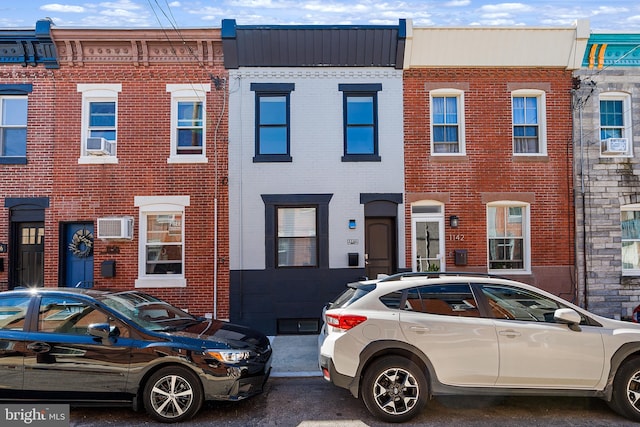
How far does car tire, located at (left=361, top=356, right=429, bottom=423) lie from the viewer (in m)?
4.77

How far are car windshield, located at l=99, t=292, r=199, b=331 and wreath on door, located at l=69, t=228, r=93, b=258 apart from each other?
4401 millimetres

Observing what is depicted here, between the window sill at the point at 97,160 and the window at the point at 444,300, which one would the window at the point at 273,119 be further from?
the window at the point at 444,300

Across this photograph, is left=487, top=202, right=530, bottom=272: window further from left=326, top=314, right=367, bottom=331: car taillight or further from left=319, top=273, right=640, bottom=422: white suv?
left=326, top=314, right=367, bottom=331: car taillight

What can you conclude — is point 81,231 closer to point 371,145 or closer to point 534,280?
point 371,145

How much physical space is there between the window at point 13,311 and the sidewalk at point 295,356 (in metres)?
3.53

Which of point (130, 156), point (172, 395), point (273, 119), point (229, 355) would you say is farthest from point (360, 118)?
point (172, 395)

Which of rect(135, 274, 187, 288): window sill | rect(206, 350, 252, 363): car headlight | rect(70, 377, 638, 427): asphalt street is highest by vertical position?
rect(135, 274, 187, 288): window sill

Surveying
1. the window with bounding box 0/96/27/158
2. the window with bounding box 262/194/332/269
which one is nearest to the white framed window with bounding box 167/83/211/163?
the window with bounding box 262/194/332/269

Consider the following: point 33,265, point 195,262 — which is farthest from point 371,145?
point 33,265

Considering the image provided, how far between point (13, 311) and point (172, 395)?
228 cm

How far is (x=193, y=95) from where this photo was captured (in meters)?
9.98

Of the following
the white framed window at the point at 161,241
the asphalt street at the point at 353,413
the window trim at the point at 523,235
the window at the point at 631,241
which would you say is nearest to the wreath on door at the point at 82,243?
the white framed window at the point at 161,241

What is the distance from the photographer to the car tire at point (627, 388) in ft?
15.7

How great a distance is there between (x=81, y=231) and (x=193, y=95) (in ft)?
14.0
